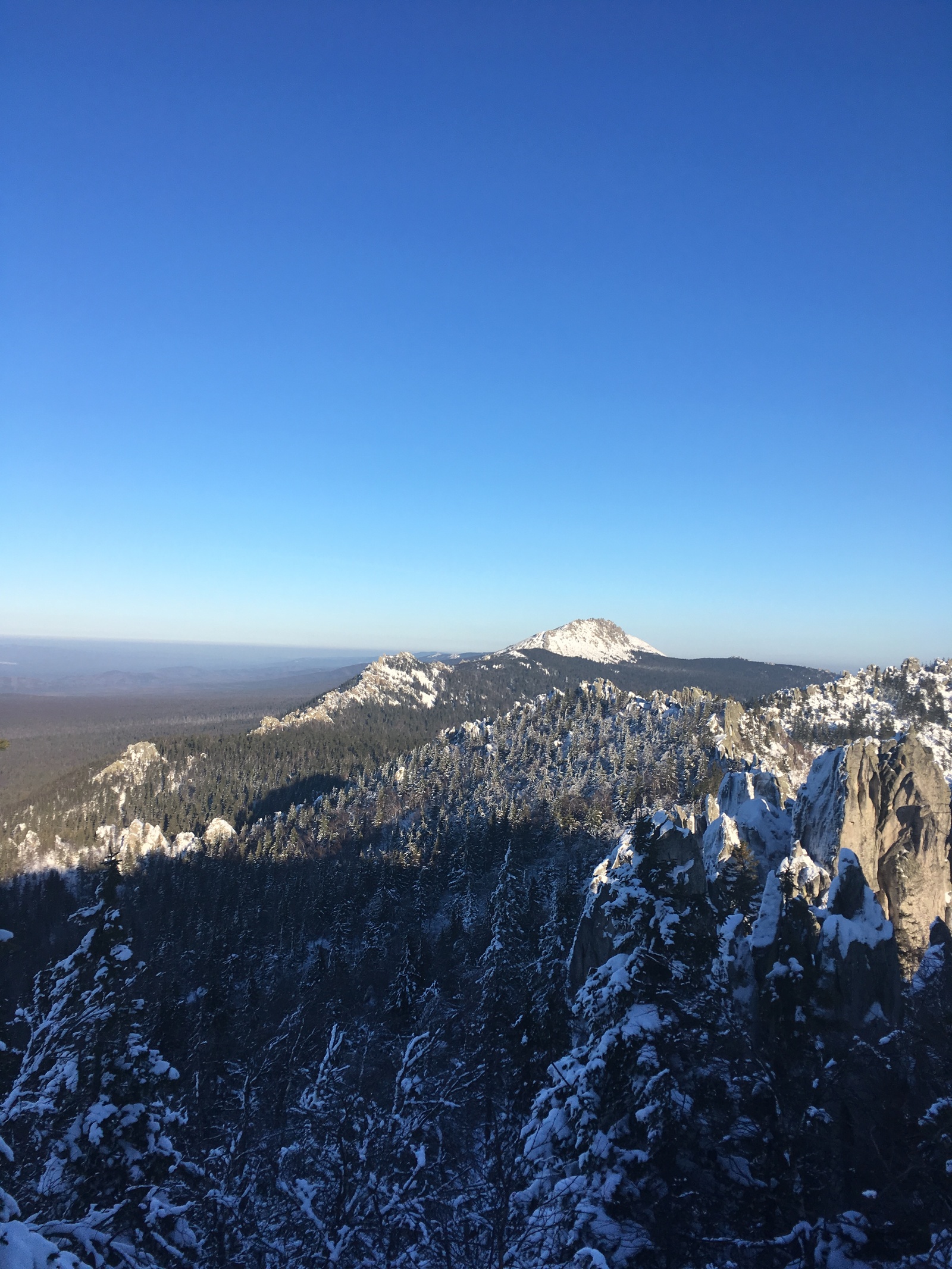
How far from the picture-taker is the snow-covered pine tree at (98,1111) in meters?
10.3

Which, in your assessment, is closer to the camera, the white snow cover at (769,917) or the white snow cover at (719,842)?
the white snow cover at (769,917)

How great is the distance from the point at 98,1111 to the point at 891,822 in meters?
43.1

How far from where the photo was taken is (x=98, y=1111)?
491 inches

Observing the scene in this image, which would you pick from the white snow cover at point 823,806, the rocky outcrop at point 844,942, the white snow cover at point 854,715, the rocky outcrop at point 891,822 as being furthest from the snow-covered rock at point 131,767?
the rocky outcrop at point 844,942

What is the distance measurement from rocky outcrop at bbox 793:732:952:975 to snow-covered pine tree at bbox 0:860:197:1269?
119ft

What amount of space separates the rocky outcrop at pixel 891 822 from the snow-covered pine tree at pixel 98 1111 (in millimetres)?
36157

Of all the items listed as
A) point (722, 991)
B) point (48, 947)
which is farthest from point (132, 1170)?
point (48, 947)

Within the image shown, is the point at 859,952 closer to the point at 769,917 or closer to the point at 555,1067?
the point at 769,917

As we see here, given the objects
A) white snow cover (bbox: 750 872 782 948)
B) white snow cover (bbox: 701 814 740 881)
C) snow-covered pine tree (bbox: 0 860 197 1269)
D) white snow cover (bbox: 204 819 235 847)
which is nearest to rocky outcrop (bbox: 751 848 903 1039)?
white snow cover (bbox: 750 872 782 948)

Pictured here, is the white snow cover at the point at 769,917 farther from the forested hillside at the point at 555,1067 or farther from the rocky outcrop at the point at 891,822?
the rocky outcrop at the point at 891,822

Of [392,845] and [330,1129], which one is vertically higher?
[330,1129]

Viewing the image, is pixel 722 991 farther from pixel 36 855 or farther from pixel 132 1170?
pixel 36 855

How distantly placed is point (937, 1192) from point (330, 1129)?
9.99m

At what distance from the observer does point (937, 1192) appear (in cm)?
962
